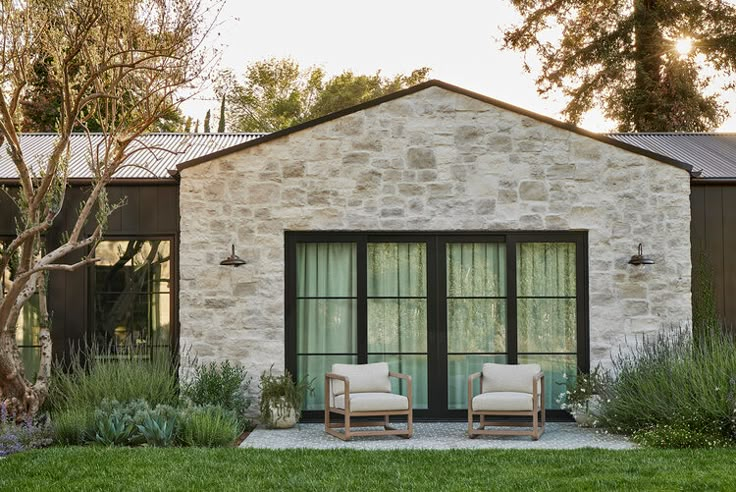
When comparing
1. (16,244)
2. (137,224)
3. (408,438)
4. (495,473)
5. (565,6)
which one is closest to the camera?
(495,473)

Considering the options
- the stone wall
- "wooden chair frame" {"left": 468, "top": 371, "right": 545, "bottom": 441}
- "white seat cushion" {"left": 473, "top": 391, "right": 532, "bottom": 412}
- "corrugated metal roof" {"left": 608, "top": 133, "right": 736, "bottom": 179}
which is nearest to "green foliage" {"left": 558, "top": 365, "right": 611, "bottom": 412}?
the stone wall

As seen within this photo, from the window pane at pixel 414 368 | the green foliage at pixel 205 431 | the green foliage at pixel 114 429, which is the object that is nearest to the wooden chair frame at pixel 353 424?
the window pane at pixel 414 368

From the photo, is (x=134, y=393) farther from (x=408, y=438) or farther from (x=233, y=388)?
(x=408, y=438)

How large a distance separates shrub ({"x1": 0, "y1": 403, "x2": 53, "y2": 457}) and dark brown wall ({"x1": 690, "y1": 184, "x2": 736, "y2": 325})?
7095 mm

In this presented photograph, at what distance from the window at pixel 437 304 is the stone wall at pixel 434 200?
0.19m

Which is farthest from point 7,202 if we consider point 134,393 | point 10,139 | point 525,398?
point 525,398

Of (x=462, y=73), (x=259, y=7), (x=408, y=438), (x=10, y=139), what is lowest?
(x=408, y=438)

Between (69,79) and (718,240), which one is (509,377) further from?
(69,79)

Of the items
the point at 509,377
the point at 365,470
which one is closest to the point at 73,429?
the point at 365,470

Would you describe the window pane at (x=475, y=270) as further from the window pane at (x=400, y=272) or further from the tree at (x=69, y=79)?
the tree at (x=69, y=79)

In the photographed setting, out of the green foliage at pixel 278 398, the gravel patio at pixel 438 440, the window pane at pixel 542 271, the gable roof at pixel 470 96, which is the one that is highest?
the gable roof at pixel 470 96

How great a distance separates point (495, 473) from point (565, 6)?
51.7ft

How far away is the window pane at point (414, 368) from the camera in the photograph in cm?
1000

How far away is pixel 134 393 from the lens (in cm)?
918
